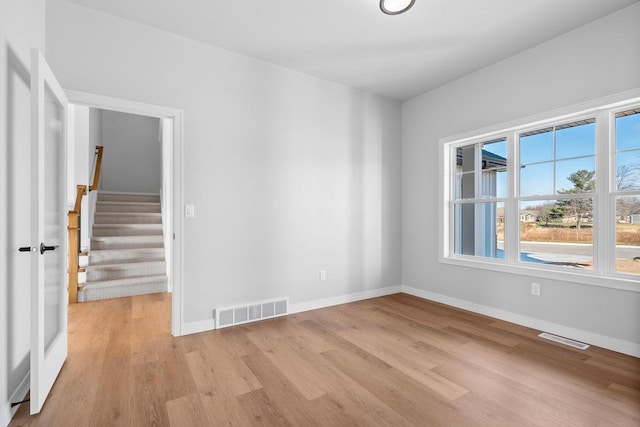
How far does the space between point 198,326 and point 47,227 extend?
5.01ft

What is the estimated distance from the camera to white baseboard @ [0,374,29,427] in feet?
5.35

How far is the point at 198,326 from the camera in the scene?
3008mm

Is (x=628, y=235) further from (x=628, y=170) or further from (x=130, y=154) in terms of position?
(x=130, y=154)

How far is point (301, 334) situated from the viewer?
9.73 feet

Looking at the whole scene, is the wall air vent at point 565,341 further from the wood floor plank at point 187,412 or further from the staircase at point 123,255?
the staircase at point 123,255

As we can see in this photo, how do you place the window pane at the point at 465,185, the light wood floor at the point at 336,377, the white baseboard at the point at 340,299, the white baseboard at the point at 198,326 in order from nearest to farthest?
the light wood floor at the point at 336,377, the white baseboard at the point at 198,326, the white baseboard at the point at 340,299, the window pane at the point at 465,185

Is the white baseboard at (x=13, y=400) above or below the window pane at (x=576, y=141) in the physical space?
below

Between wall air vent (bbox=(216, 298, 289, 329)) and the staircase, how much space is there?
73.6 inches

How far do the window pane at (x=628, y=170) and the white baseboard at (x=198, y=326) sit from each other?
3880 millimetres

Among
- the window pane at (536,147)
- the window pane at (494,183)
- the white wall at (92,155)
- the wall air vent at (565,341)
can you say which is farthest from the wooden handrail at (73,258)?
the window pane at (536,147)

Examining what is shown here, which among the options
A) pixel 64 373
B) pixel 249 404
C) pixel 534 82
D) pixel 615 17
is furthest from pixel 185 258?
pixel 615 17

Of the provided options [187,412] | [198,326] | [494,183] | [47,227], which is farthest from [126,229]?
[494,183]

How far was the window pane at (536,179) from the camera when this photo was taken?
10.2 ft

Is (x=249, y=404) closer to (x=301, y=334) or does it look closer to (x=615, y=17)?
(x=301, y=334)
